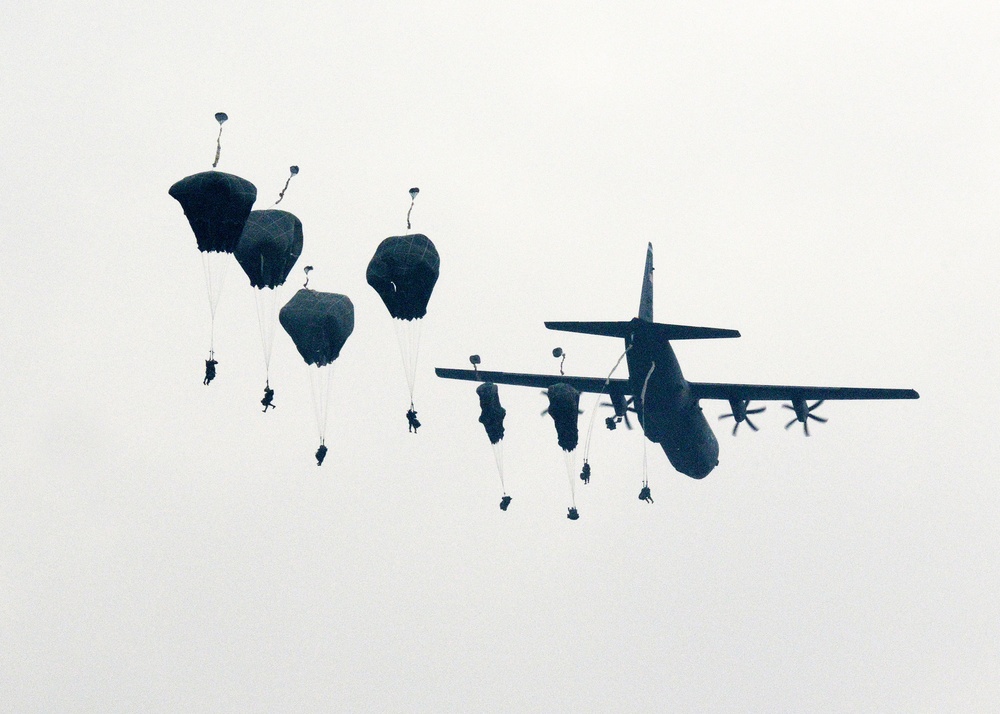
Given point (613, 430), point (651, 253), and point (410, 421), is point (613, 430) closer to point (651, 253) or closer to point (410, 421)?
point (651, 253)

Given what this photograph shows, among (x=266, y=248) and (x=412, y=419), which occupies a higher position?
(x=266, y=248)

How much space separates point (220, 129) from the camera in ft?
121

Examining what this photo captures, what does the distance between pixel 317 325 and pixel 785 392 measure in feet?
84.5

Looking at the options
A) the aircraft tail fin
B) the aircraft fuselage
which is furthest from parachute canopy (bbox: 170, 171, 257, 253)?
the aircraft tail fin

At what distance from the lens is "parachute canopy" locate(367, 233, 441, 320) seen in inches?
1629

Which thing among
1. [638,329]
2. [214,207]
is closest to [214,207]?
[214,207]

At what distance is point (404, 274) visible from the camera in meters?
41.3

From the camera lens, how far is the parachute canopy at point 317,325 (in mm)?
43344

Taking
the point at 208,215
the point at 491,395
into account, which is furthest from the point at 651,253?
the point at 208,215

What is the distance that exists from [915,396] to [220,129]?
37.1 meters

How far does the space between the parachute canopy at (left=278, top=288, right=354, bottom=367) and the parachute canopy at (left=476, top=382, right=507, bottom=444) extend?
19.7ft

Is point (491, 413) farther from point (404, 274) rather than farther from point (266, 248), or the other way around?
point (266, 248)

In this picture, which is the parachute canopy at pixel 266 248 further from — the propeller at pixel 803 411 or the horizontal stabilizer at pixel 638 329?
the propeller at pixel 803 411

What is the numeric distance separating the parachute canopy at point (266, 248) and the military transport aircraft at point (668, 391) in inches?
513
